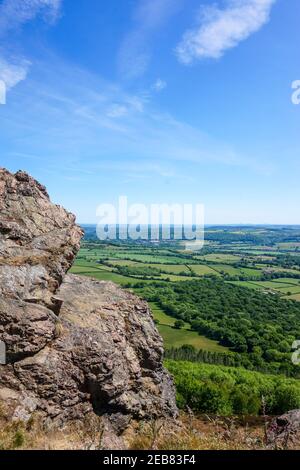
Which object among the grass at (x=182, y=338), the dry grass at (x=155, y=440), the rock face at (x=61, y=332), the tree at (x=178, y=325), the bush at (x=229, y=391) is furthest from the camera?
the tree at (x=178, y=325)

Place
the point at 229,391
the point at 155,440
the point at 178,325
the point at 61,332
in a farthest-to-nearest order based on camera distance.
Answer: 1. the point at 178,325
2. the point at 229,391
3. the point at 61,332
4. the point at 155,440

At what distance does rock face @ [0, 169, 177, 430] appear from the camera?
13.7 metres

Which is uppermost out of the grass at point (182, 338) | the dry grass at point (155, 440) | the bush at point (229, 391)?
the dry grass at point (155, 440)

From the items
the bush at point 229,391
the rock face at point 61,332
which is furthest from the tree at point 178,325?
the rock face at point 61,332

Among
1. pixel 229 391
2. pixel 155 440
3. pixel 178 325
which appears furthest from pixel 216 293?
pixel 155 440

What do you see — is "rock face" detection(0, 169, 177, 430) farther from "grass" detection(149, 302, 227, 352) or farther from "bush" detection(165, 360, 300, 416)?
"grass" detection(149, 302, 227, 352)

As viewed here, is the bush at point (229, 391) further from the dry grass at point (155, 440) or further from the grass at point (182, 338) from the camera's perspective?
the dry grass at point (155, 440)

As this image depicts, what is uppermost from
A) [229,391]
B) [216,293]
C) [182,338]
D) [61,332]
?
[61,332]

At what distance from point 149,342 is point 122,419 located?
3.83 metres

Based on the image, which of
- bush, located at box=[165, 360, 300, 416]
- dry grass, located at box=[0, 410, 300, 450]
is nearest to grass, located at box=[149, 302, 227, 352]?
bush, located at box=[165, 360, 300, 416]

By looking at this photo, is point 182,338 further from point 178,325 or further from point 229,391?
point 229,391

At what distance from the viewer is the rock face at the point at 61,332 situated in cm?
1373

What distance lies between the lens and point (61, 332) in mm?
15344
